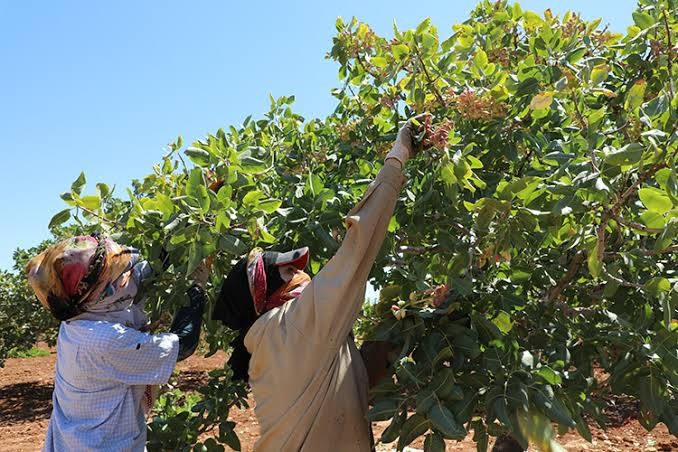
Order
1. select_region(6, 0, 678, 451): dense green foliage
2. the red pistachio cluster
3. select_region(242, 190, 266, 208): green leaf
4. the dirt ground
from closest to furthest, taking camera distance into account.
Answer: select_region(6, 0, 678, 451): dense green foliage → the red pistachio cluster → select_region(242, 190, 266, 208): green leaf → the dirt ground

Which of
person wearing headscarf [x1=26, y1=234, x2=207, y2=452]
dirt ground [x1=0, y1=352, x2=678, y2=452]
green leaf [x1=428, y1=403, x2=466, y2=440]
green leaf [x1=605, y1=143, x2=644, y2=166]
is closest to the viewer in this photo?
green leaf [x1=605, y1=143, x2=644, y2=166]

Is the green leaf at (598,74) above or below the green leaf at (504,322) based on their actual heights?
above

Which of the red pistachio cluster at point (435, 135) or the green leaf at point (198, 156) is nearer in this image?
the red pistachio cluster at point (435, 135)

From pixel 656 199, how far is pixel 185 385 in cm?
1049

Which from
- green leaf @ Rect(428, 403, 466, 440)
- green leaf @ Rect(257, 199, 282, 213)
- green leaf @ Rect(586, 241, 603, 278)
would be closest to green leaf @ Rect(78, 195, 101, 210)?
green leaf @ Rect(257, 199, 282, 213)

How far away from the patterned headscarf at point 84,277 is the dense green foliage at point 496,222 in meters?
0.12

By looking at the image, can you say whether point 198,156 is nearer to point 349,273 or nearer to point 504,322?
point 349,273

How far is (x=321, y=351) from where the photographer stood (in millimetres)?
1706

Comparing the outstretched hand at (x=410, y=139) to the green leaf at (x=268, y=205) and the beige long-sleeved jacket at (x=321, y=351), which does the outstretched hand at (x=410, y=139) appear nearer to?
the beige long-sleeved jacket at (x=321, y=351)

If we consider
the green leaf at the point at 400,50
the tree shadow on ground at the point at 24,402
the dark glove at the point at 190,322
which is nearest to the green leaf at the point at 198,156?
the dark glove at the point at 190,322

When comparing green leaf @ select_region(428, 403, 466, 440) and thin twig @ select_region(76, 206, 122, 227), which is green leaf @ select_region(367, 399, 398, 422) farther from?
thin twig @ select_region(76, 206, 122, 227)

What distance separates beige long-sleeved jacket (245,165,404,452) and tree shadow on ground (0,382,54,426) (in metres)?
9.00

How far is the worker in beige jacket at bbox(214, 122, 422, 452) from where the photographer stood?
165 centimetres

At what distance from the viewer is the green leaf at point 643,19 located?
2.09 metres
